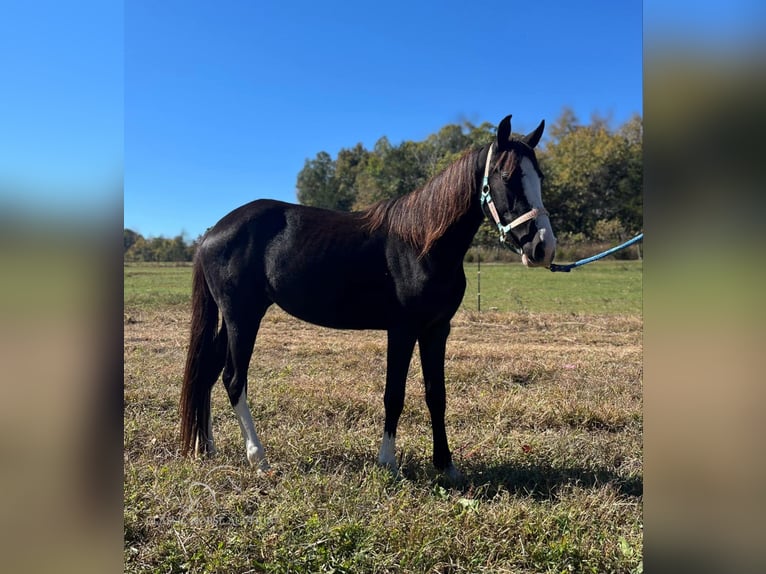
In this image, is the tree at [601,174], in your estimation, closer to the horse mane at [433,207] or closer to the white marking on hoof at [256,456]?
the horse mane at [433,207]

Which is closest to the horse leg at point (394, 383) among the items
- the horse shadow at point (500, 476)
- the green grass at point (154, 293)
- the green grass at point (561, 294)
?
the horse shadow at point (500, 476)

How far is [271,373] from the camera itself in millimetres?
5445

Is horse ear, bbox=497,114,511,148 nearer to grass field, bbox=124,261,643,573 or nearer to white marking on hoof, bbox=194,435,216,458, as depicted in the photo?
grass field, bbox=124,261,643,573

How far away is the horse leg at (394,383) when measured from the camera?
9.95 feet

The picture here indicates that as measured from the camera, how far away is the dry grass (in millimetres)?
2203

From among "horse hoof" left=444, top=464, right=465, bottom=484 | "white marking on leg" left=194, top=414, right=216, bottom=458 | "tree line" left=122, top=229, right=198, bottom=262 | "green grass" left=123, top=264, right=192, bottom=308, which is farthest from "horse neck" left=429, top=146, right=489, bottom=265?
"tree line" left=122, top=229, right=198, bottom=262

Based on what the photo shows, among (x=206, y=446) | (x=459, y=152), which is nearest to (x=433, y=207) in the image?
(x=206, y=446)

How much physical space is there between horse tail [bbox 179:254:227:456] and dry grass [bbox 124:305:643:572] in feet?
0.75

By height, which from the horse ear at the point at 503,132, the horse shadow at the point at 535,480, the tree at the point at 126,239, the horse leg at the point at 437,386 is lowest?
the horse shadow at the point at 535,480

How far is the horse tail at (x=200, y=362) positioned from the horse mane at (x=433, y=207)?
1.39m

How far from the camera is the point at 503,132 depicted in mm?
2656
